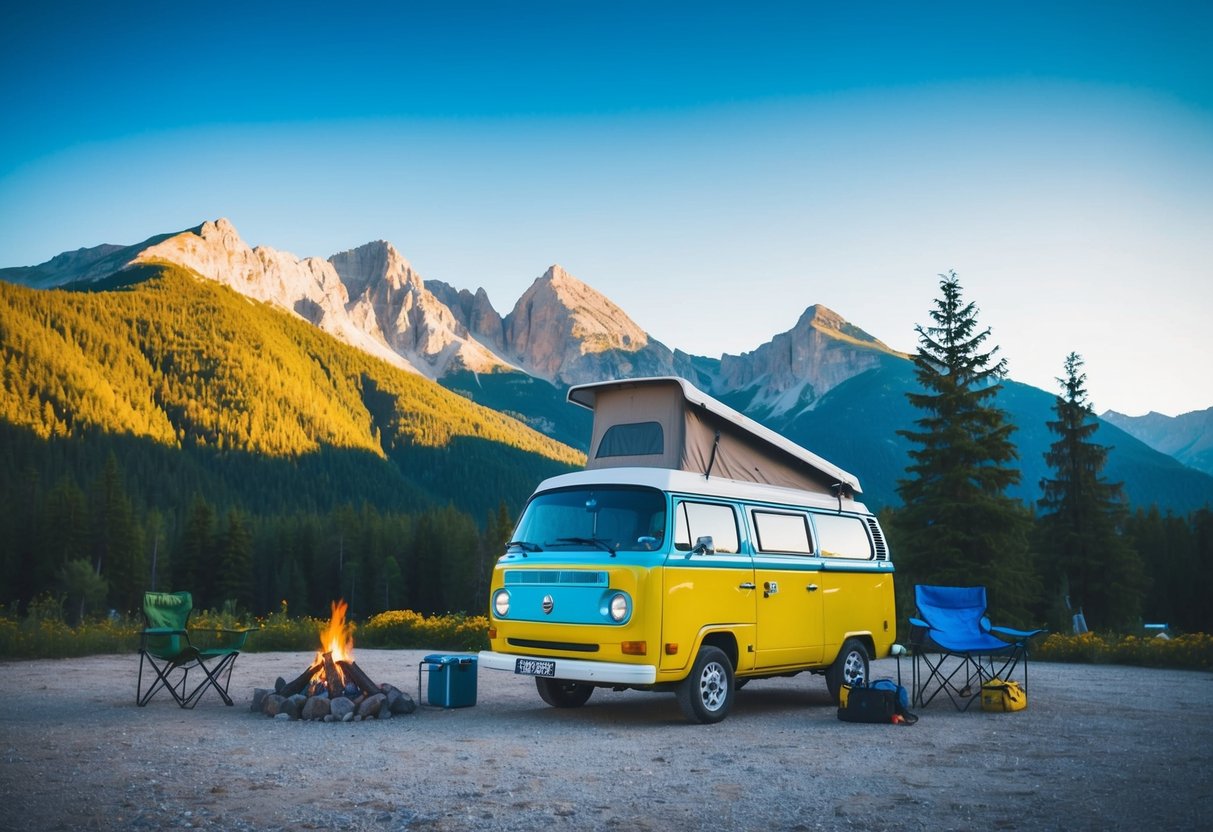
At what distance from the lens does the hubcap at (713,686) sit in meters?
9.79

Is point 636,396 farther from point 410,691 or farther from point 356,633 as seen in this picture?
point 356,633

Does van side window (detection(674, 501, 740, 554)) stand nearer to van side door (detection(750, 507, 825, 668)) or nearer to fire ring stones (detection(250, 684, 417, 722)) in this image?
van side door (detection(750, 507, 825, 668))

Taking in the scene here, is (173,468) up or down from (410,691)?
up

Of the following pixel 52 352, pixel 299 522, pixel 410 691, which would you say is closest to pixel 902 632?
pixel 410 691

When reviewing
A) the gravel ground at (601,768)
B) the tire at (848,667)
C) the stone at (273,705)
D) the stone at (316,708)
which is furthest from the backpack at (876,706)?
the stone at (273,705)

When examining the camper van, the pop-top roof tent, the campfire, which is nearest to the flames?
the campfire

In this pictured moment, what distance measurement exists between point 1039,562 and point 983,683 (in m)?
27.6

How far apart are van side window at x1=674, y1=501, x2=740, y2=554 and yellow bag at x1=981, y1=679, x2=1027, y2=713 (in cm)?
369

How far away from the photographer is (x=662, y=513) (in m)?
9.64

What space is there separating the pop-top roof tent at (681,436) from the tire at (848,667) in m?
2.14

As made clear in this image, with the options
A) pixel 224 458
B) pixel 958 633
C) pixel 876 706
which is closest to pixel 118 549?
pixel 224 458

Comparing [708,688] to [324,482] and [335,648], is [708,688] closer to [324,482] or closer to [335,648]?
[335,648]

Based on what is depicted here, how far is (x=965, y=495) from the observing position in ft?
85.5

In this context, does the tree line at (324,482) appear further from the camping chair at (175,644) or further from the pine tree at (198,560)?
the camping chair at (175,644)
